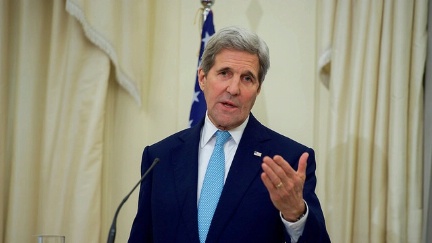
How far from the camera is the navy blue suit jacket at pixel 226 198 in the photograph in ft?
7.79

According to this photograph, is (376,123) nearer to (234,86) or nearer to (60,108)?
(234,86)

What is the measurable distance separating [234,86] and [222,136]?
21cm

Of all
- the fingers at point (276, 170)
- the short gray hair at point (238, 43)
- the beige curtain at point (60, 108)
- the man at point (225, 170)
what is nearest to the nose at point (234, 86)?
the man at point (225, 170)

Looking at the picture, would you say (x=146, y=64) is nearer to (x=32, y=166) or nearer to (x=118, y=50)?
(x=118, y=50)

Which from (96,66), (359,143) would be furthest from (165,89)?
(359,143)

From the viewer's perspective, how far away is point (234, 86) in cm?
255

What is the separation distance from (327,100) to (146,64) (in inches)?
45.8

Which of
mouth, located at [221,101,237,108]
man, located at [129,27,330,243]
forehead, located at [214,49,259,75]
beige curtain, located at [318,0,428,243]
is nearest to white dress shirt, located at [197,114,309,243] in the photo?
man, located at [129,27,330,243]

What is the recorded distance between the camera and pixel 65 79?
3965mm

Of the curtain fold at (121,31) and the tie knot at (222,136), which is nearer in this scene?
the tie knot at (222,136)

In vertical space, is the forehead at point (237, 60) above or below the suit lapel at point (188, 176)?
above

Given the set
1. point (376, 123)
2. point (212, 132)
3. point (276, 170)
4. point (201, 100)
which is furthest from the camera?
point (201, 100)

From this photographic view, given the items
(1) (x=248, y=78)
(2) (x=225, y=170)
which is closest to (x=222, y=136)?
(2) (x=225, y=170)

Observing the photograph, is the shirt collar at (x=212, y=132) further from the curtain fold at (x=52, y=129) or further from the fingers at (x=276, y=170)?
the curtain fold at (x=52, y=129)
